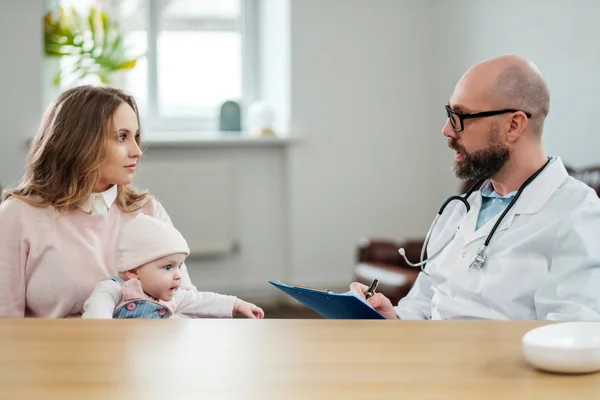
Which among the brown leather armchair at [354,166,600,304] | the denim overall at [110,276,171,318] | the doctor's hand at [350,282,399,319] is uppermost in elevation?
the denim overall at [110,276,171,318]

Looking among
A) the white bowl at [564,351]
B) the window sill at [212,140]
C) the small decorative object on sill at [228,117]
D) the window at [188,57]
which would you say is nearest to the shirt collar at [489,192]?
the white bowl at [564,351]

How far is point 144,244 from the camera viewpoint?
2051 millimetres

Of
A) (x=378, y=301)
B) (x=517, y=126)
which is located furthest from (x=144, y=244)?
(x=517, y=126)

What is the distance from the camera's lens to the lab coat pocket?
215 cm

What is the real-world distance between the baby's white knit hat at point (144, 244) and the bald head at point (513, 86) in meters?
0.90

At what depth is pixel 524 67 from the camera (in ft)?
7.75

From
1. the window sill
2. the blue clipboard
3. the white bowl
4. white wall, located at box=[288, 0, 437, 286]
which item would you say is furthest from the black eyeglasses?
white wall, located at box=[288, 0, 437, 286]

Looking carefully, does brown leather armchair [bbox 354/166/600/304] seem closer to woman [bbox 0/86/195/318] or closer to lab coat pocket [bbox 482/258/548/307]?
lab coat pocket [bbox 482/258/548/307]

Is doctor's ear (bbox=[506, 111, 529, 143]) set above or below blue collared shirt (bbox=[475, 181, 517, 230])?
above

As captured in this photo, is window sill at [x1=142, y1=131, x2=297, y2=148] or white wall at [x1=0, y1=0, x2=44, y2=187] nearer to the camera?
white wall at [x1=0, y1=0, x2=44, y2=187]

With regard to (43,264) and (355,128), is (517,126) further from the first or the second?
(355,128)

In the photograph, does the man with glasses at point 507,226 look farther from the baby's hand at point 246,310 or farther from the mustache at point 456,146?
the baby's hand at point 246,310

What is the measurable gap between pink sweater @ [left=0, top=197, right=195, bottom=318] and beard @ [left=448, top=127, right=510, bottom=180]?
96cm

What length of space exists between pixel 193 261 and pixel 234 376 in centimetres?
469
